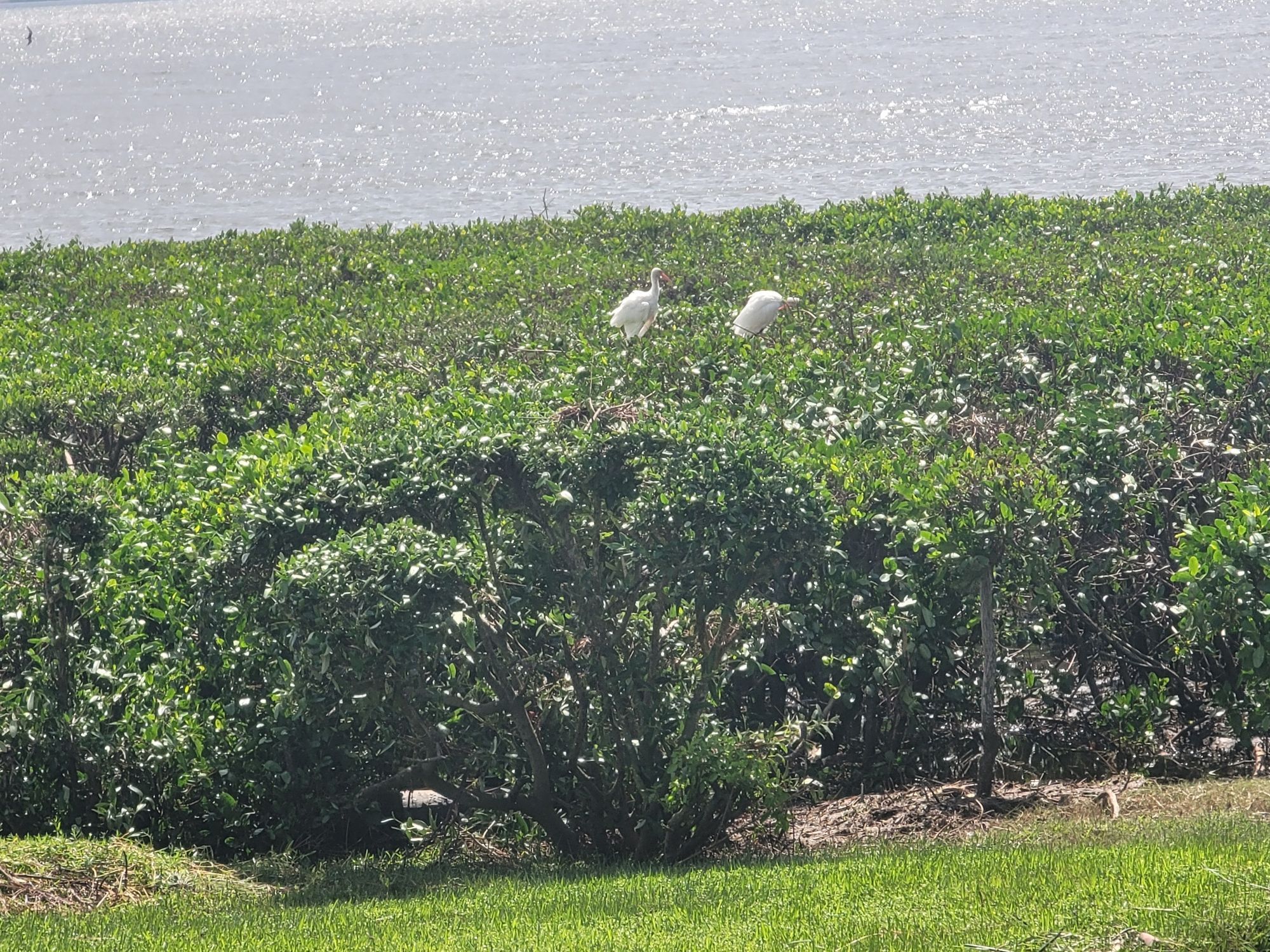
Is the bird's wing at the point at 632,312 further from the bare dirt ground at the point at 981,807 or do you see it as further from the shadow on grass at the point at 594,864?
the shadow on grass at the point at 594,864

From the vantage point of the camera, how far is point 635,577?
30.5 ft

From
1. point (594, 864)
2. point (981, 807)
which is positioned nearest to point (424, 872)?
point (594, 864)

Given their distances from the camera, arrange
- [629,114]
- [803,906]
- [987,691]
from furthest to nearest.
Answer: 1. [629,114]
2. [987,691]
3. [803,906]

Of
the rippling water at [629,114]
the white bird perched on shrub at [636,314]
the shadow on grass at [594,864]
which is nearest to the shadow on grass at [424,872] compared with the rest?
the shadow on grass at [594,864]

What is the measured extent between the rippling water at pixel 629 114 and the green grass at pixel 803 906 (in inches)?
1490

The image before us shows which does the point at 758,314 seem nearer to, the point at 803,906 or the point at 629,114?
the point at 803,906

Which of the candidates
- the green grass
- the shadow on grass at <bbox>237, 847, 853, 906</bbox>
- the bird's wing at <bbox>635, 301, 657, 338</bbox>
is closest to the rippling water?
the bird's wing at <bbox>635, 301, 657, 338</bbox>

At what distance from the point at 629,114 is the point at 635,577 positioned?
2507 inches

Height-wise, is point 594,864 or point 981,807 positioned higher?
point 594,864

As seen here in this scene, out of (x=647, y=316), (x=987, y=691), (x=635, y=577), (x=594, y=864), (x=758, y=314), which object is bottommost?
(x=594, y=864)

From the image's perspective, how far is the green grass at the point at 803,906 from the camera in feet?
20.6

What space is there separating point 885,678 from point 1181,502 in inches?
113

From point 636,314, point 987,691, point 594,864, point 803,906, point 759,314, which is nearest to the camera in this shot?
point 803,906

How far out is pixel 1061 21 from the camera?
336ft
